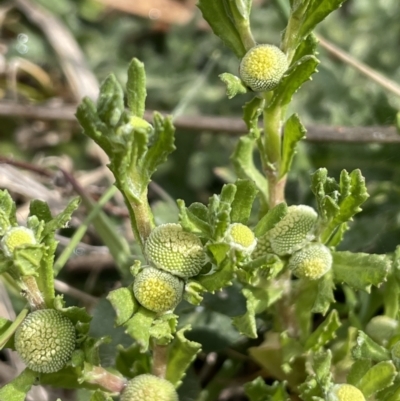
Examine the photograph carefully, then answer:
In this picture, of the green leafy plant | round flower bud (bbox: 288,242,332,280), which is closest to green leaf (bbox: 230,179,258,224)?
the green leafy plant

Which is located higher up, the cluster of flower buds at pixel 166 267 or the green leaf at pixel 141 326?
the cluster of flower buds at pixel 166 267

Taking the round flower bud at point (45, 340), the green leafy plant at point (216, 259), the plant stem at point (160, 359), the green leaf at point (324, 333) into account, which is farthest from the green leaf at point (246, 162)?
the round flower bud at point (45, 340)

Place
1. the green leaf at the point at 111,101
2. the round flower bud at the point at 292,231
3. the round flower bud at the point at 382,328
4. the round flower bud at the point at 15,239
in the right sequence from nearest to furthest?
the green leaf at the point at 111,101 → the round flower bud at the point at 15,239 → the round flower bud at the point at 292,231 → the round flower bud at the point at 382,328

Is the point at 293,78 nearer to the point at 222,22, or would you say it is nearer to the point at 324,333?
the point at 222,22

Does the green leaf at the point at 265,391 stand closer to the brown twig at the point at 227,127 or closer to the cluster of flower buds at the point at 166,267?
the cluster of flower buds at the point at 166,267

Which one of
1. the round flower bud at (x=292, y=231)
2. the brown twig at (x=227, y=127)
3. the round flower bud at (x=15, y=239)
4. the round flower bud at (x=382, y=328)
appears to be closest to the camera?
the round flower bud at (x=15, y=239)

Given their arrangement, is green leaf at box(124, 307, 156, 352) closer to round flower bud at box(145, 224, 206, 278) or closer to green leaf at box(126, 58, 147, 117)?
round flower bud at box(145, 224, 206, 278)

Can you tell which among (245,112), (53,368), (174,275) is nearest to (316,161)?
(245,112)

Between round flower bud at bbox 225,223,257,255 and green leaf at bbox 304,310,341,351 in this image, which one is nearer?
round flower bud at bbox 225,223,257,255
